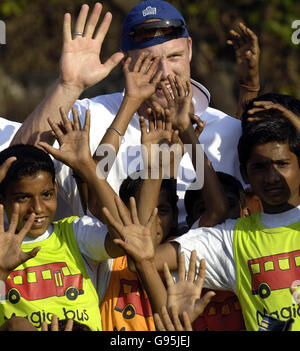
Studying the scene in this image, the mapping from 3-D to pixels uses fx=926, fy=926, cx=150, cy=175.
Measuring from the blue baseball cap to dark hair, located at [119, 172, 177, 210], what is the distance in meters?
0.71

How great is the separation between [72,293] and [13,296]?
0.24 metres

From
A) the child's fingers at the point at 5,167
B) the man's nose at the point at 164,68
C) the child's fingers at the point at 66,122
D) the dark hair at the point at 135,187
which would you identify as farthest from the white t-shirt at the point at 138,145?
the child's fingers at the point at 5,167

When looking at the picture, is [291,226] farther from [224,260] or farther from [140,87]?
[140,87]

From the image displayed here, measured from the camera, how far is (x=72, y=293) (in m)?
3.78

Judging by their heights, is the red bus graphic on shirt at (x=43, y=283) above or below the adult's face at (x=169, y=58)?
below

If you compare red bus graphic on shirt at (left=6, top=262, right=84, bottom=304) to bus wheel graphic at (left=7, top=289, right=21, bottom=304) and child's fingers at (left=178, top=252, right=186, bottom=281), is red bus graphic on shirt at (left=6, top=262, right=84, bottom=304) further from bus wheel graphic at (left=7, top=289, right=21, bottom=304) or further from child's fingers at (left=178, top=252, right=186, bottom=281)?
child's fingers at (left=178, top=252, right=186, bottom=281)

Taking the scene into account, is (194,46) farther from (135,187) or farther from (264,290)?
(264,290)

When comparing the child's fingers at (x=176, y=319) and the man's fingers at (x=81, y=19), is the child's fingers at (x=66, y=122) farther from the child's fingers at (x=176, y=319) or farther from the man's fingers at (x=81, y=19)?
the child's fingers at (x=176, y=319)

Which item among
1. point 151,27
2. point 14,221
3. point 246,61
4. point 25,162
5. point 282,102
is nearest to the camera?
point 14,221

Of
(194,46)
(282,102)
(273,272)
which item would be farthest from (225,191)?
(194,46)

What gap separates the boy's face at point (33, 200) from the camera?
12.6ft

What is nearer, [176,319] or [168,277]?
[176,319]

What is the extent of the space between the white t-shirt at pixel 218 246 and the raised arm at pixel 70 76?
2.54 feet
